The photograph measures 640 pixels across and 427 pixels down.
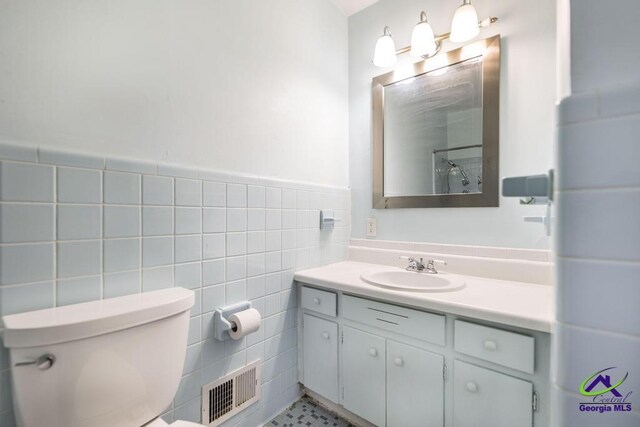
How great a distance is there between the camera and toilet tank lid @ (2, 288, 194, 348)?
2.12 feet

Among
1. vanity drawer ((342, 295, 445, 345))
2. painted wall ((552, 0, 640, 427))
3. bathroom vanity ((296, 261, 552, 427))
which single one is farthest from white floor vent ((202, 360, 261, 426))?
painted wall ((552, 0, 640, 427))

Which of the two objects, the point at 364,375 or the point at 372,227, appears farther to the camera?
the point at 372,227

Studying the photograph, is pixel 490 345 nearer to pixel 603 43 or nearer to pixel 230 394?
pixel 603 43

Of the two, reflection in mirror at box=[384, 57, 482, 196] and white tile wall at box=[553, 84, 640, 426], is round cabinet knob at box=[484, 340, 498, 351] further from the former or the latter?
reflection in mirror at box=[384, 57, 482, 196]

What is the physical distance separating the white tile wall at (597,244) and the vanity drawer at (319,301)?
38.5 inches

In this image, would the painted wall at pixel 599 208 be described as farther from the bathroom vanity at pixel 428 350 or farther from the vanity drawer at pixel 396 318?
the vanity drawer at pixel 396 318

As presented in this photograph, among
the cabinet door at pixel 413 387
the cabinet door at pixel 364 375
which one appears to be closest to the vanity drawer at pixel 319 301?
the cabinet door at pixel 364 375

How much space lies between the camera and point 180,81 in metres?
1.08

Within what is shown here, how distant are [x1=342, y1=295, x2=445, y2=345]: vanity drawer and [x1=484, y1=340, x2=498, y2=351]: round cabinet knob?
0.46ft

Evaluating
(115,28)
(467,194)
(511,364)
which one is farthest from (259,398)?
(115,28)

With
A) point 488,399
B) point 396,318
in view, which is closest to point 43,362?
point 396,318

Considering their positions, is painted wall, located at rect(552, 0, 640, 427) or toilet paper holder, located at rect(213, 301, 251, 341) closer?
painted wall, located at rect(552, 0, 640, 427)

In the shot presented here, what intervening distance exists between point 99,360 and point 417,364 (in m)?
1.07

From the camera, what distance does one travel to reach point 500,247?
1.35 meters
